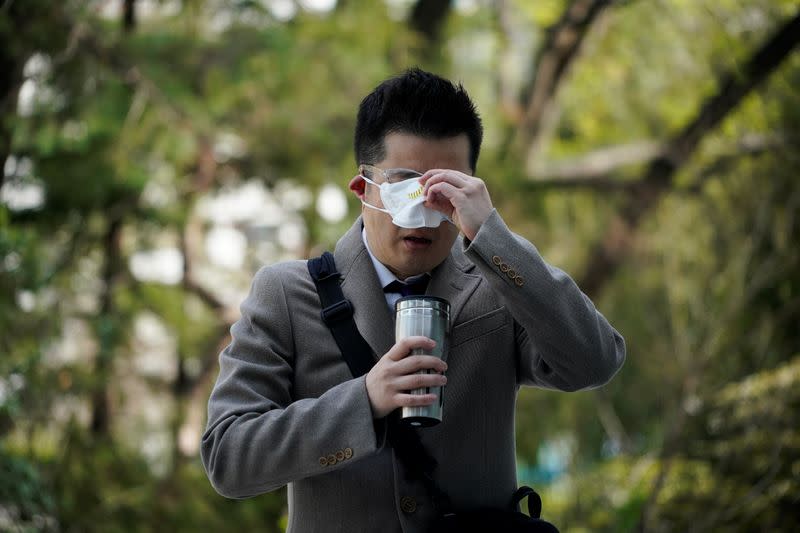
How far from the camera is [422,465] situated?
6.97ft

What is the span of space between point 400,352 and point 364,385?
5.0 inches

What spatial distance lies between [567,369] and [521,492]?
32 centimetres

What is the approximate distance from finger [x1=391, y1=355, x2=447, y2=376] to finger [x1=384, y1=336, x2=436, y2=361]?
0.6 inches

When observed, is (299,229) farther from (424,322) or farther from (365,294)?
(424,322)

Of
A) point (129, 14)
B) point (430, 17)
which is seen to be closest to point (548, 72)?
point (430, 17)

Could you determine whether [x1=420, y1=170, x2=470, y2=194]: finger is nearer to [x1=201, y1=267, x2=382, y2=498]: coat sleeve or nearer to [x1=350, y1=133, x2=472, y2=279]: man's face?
[x1=350, y1=133, x2=472, y2=279]: man's face

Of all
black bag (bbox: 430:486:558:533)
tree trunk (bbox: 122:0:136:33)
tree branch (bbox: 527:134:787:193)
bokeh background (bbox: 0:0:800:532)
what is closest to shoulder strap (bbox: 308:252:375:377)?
black bag (bbox: 430:486:558:533)

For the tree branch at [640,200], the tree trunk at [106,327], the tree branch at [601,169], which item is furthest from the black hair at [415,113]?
the tree branch at [640,200]

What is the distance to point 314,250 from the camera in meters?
7.84

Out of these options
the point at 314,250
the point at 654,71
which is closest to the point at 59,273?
the point at 314,250

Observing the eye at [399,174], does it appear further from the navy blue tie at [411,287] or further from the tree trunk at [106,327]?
the tree trunk at [106,327]

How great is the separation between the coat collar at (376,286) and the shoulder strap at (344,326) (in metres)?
0.02

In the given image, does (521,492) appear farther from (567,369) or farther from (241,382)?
(241,382)

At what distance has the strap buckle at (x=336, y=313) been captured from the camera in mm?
2256
